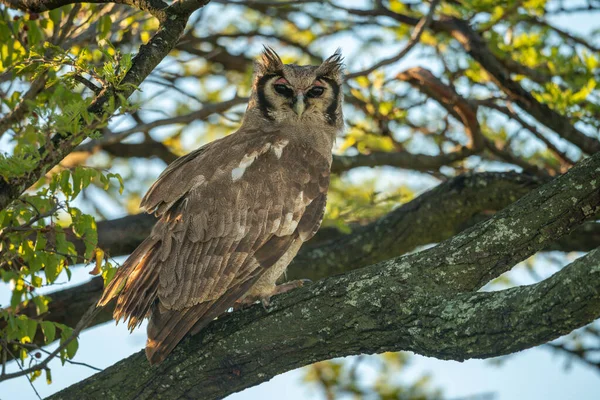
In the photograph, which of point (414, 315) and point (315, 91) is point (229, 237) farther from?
point (315, 91)

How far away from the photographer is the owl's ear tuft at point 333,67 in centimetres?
607

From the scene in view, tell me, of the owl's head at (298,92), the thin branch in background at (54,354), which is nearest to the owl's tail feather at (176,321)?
the thin branch in background at (54,354)

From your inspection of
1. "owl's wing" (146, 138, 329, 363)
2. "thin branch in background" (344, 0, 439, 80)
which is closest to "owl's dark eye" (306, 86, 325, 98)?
"owl's wing" (146, 138, 329, 363)

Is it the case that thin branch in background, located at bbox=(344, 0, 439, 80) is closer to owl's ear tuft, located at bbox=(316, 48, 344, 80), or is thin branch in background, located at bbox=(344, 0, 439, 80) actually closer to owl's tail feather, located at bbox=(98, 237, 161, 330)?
owl's ear tuft, located at bbox=(316, 48, 344, 80)

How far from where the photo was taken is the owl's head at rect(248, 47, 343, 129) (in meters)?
5.87

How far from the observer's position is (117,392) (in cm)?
437

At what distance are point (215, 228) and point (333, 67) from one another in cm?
202

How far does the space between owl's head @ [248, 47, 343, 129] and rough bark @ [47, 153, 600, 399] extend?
1873mm

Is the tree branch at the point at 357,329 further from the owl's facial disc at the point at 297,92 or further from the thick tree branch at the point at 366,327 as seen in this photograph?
the owl's facial disc at the point at 297,92

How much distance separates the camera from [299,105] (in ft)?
18.8

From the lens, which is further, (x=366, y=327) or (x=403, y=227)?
(x=403, y=227)

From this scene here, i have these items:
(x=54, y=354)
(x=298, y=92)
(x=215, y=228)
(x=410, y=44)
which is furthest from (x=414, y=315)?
(x=410, y=44)

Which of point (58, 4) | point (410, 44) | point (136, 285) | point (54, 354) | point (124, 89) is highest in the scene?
point (410, 44)

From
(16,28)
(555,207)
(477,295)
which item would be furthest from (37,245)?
(555,207)
